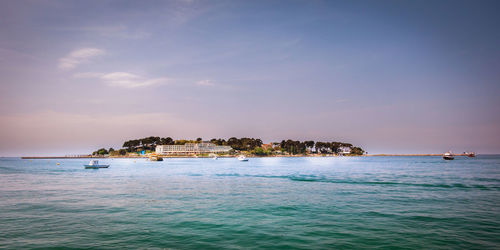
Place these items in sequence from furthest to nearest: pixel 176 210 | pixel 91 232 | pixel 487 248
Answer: pixel 176 210 → pixel 91 232 → pixel 487 248

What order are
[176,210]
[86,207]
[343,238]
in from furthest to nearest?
[86,207]
[176,210]
[343,238]

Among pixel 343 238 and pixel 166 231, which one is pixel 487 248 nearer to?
pixel 343 238

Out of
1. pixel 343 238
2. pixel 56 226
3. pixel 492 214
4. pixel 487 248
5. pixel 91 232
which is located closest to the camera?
pixel 487 248

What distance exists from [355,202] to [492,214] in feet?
29.0

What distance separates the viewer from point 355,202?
2366 cm

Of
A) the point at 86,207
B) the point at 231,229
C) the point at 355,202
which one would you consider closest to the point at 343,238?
the point at 231,229

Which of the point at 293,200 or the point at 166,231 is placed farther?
the point at 293,200

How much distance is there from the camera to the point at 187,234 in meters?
14.3

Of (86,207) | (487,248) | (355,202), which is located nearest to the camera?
(487,248)

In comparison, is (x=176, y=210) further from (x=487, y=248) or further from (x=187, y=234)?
(x=487, y=248)

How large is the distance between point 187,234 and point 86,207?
12051 mm

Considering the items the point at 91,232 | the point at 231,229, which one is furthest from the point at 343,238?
the point at 91,232

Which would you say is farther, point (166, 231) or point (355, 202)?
point (355, 202)

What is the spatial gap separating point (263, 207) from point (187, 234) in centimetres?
839
